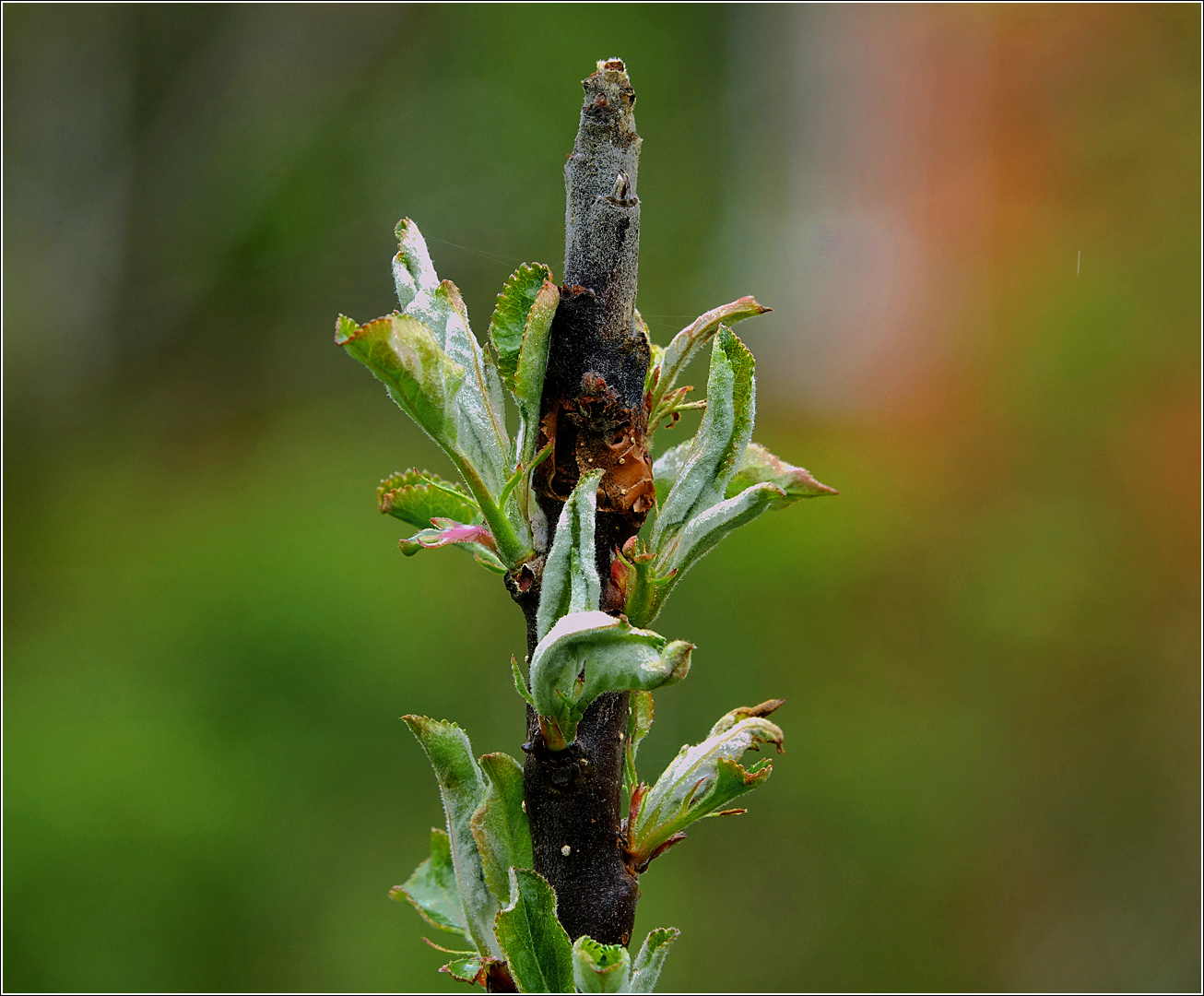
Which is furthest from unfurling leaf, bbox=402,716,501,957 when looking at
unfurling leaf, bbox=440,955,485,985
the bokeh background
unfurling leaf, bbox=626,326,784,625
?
the bokeh background

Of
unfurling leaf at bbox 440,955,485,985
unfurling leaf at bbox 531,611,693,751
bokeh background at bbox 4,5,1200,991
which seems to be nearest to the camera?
unfurling leaf at bbox 531,611,693,751

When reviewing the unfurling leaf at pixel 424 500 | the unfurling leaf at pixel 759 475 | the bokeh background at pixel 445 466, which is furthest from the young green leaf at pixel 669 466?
the bokeh background at pixel 445 466

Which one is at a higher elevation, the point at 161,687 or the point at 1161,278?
the point at 1161,278

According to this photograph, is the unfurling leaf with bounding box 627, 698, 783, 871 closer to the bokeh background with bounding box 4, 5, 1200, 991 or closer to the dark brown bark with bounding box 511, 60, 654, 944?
the dark brown bark with bounding box 511, 60, 654, 944

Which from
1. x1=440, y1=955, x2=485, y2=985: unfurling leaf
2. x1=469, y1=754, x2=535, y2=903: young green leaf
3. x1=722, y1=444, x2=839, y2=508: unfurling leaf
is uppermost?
x1=722, y1=444, x2=839, y2=508: unfurling leaf

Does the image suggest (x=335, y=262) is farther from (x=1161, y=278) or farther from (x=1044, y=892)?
(x=1044, y=892)

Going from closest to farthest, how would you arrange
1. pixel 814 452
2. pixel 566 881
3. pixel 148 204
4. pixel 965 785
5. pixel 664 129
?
pixel 566 881 < pixel 965 785 < pixel 814 452 < pixel 148 204 < pixel 664 129

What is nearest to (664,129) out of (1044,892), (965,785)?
(965,785)

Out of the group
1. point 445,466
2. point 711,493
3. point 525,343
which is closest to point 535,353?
point 525,343

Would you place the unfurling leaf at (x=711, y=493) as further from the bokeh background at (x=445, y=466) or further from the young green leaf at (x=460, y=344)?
the bokeh background at (x=445, y=466)
